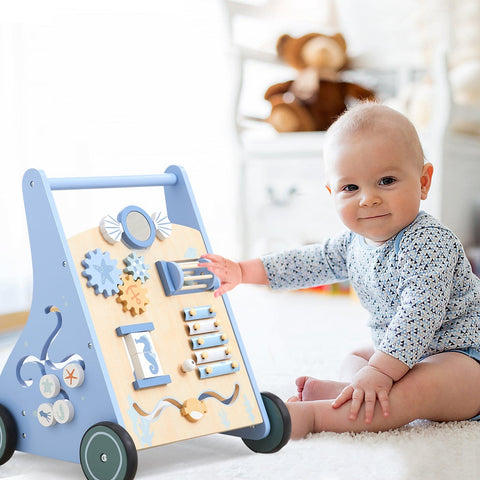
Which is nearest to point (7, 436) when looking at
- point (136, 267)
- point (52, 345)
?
point (52, 345)

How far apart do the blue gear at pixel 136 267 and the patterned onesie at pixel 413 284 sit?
0.29 m

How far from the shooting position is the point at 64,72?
6.56 ft

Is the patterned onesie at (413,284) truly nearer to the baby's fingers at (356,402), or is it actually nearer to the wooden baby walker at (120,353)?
the baby's fingers at (356,402)

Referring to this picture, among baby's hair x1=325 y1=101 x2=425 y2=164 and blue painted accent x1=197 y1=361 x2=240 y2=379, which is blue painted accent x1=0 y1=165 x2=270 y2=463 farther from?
baby's hair x1=325 y1=101 x2=425 y2=164

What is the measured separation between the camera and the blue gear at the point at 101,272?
851 millimetres

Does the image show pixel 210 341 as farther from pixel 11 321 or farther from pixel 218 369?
pixel 11 321

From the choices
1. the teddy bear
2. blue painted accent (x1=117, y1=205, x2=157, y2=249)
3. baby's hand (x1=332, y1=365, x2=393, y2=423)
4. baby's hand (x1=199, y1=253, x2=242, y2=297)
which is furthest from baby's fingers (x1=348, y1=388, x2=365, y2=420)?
the teddy bear

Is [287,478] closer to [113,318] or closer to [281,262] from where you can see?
[113,318]

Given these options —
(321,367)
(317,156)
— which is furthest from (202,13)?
(321,367)

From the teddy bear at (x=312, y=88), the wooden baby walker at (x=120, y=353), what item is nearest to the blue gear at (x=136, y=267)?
the wooden baby walker at (x=120, y=353)

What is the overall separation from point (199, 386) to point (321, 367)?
0.53 m

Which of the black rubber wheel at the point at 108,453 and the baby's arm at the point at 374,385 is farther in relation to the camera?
the baby's arm at the point at 374,385

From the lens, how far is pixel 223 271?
39.7 inches

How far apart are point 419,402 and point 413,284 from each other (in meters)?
0.15
